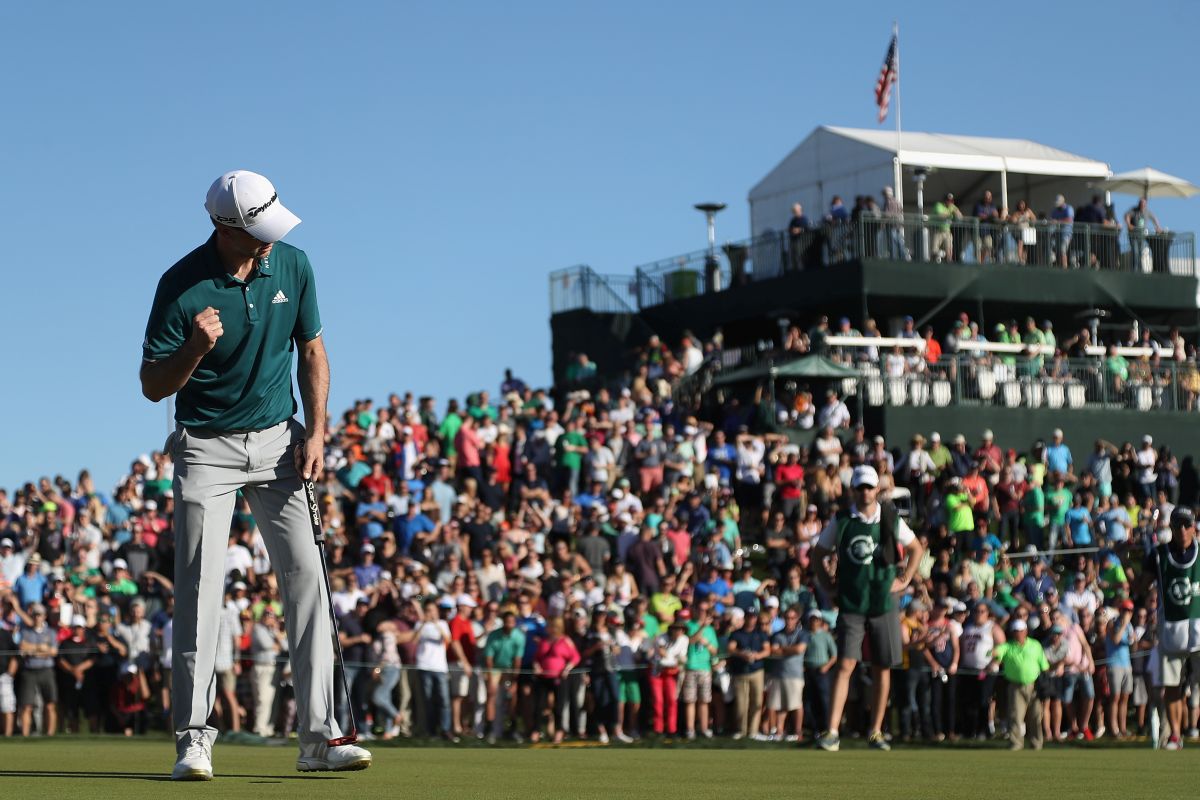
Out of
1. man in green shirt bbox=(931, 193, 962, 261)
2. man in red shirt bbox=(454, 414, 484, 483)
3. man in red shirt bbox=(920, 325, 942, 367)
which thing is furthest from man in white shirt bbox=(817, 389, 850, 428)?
man in green shirt bbox=(931, 193, 962, 261)

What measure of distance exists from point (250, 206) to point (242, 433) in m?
0.94

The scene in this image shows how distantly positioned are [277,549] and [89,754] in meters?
3.30

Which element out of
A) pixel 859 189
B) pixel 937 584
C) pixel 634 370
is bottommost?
pixel 937 584

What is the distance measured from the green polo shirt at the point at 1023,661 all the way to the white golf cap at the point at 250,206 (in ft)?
43.7

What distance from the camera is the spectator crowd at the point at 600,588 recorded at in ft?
64.6

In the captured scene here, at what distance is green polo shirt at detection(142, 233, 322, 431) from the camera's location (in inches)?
287

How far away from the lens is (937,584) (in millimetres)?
22438

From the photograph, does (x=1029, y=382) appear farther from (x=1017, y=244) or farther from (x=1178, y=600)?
(x=1178, y=600)

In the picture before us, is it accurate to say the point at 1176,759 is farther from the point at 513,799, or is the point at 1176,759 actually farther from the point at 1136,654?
the point at 1136,654

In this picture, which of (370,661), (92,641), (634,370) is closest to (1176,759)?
(370,661)

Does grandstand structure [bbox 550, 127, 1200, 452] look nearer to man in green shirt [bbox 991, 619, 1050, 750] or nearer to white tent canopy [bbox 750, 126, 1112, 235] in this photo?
white tent canopy [bbox 750, 126, 1112, 235]

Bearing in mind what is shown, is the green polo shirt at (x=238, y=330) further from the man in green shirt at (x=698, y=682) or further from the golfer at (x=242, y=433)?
the man in green shirt at (x=698, y=682)

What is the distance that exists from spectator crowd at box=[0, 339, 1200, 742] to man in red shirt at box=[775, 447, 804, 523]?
51 millimetres

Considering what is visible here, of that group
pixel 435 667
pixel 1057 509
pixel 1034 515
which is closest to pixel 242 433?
pixel 435 667
